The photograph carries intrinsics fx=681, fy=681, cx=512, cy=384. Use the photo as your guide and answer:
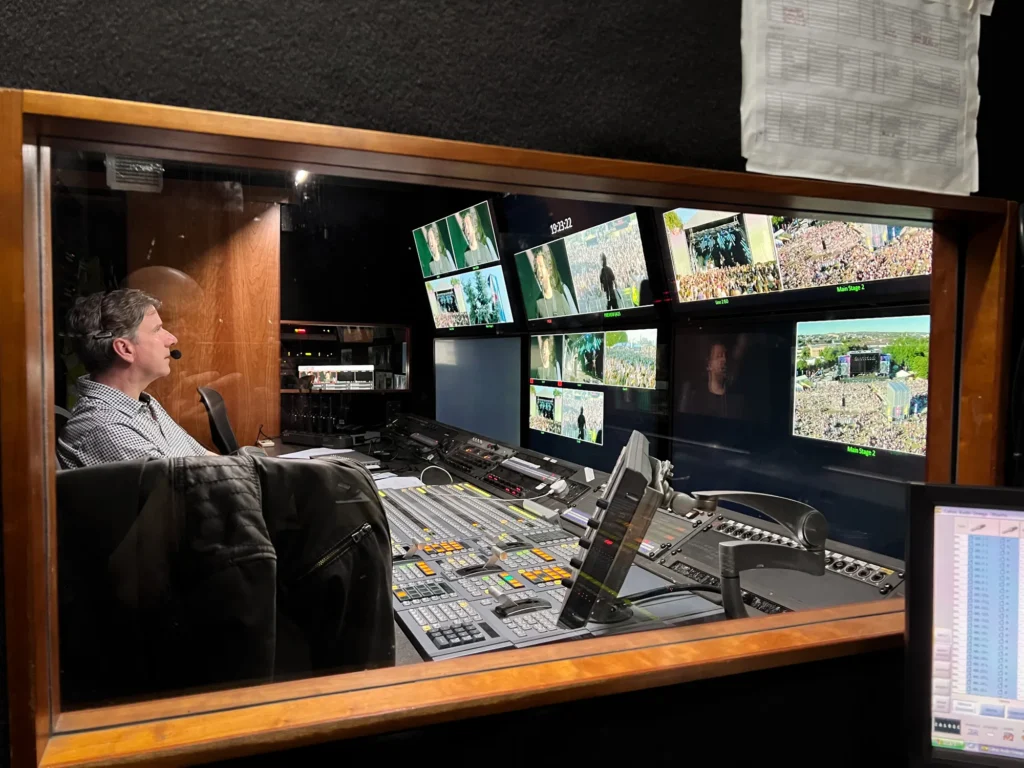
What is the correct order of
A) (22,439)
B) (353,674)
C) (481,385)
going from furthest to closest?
(481,385) → (353,674) → (22,439)

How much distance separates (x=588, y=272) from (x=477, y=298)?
535mm

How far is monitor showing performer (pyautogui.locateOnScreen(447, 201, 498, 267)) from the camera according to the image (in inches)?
92.7

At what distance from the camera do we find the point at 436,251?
2.37 metres

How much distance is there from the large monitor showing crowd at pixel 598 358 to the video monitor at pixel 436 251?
1.57 ft

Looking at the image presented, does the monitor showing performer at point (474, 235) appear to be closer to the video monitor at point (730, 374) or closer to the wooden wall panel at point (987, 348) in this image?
the video monitor at point (730, 374)

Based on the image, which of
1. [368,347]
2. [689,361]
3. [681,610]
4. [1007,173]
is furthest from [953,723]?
[368,347]

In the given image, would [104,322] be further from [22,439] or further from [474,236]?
[474,236]

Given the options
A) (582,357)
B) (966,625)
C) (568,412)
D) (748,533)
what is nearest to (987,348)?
(966,625)

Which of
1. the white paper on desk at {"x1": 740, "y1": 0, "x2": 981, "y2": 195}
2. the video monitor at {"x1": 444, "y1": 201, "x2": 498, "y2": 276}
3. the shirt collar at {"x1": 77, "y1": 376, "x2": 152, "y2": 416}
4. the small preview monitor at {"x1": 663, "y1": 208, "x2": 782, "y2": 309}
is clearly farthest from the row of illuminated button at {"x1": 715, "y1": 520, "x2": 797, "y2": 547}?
the shirt collar at {"x1": 77, "y1": 376, "x2": 152, "y2": 416}

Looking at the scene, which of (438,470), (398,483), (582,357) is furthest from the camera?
(582,357)

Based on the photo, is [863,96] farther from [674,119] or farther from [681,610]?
[681,610]

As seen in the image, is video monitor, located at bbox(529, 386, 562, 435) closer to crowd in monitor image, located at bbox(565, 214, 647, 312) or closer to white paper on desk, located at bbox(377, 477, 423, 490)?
crowd in monitor image, located at bbox(565, 214, 647, 312)

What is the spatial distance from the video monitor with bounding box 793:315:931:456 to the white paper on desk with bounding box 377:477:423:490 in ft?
4.04

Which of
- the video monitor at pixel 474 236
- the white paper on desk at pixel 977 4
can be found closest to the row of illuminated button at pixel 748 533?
the white paper on desk at pixel 977 4
